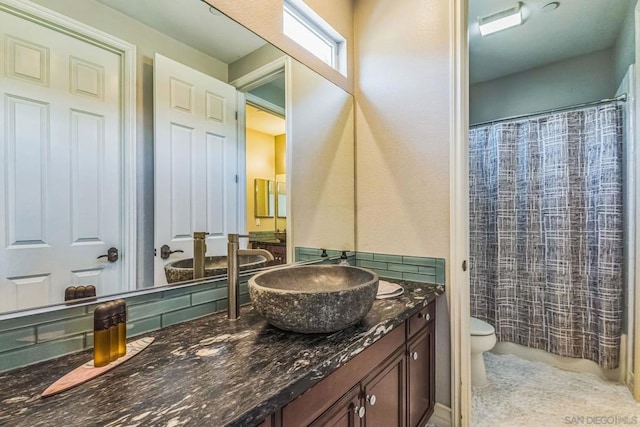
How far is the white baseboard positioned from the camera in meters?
1.49

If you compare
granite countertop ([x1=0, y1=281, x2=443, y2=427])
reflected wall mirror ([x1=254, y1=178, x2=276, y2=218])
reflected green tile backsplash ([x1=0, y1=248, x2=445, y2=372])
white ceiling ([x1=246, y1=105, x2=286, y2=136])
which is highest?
white ceiling ([x1=246, y1=105, x2=286, y2=136])

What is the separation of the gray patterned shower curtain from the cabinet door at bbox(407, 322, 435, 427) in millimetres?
1292

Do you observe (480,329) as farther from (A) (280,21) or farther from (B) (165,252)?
(A) (280,21)

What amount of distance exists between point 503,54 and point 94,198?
305cm

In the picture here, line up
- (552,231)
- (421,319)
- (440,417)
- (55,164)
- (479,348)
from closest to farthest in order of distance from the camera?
(55,164) → (421,319) → (440,417) → (479,348) → (552,231)

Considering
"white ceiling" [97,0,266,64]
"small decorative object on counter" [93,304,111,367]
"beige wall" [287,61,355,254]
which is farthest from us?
"beige wall" [287,61,355,254]

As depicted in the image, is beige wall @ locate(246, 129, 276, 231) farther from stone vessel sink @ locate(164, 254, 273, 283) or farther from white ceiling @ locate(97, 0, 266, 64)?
white ceiling @ locate(97, 0, 266, 64)

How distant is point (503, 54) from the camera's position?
2.50 meters

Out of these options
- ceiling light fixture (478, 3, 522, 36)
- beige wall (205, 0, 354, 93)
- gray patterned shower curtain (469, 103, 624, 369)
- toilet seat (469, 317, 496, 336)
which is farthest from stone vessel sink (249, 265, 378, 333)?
ceiling light fixture (478, 3, 522, 36)

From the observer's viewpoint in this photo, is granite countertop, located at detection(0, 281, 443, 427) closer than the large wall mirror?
Yes

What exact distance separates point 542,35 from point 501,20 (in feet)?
1.72

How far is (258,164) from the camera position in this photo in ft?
4.48

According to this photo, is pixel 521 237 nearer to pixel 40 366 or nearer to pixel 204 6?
pixel 204 6

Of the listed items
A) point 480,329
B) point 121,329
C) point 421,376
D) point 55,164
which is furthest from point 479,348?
point 55,164
